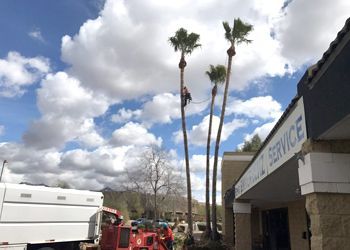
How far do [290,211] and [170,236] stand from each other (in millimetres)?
6363

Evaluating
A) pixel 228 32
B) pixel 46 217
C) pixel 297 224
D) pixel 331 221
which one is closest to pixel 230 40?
pixel 228 32

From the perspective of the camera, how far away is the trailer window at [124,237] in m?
15.0

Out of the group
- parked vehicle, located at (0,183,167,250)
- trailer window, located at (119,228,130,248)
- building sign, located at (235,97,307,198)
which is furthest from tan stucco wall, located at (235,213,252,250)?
building sign, located at (235,97,307,198)

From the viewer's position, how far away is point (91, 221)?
15.9 meters

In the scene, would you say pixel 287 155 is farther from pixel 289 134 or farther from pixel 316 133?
pixel 316 133

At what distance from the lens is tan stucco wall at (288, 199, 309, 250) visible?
16.6 m

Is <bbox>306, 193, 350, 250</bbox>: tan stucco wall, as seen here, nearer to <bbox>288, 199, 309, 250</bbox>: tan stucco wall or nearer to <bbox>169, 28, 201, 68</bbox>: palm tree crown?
<bbox>288, 199, 309, 250</bbox>: tan stucco wall

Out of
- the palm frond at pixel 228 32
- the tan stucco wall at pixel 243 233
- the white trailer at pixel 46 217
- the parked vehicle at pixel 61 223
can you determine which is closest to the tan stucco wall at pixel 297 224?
the tan stucco wall at pixel 243 233

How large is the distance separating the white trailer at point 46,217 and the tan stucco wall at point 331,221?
443 inches

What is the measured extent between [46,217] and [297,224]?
1152 cm

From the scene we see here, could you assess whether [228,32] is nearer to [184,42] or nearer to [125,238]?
[184,42]

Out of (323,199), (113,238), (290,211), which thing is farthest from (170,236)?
(323,199)

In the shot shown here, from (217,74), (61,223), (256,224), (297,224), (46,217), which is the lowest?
(61,223)

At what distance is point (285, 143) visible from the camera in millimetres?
6738
